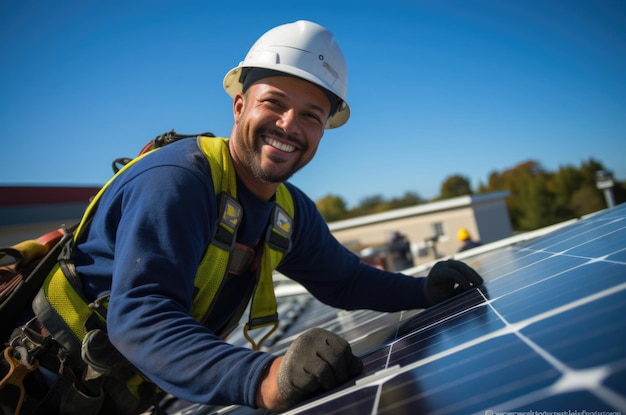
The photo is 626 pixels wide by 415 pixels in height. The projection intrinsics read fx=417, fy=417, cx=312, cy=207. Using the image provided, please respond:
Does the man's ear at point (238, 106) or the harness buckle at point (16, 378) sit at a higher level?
the man's ear at point (238, 106)

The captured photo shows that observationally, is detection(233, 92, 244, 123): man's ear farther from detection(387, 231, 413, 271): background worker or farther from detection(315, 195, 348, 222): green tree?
detection(315, 195, 348, 222): green tree

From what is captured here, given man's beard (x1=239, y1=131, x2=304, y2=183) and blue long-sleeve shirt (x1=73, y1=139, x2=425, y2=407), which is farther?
man's beard (x1=239, y1=131, x2=304, y2=183)

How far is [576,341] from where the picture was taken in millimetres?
892

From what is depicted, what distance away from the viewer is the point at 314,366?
141 centimetres

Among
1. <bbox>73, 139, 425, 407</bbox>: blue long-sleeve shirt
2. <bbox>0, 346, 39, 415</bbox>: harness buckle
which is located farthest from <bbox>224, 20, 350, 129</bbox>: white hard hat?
<bbox>0, 346, 39, 415</bbox>: harness buckle

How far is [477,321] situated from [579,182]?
68.7m

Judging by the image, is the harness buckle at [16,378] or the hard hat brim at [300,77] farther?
the hard hat brim at [300,77]

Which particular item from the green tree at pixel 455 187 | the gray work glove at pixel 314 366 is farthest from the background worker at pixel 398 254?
the green tree at pixel 455 187

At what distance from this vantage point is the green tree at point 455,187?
8294 cm

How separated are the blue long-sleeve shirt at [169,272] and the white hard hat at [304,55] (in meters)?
0.77

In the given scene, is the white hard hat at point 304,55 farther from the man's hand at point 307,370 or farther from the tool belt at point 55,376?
the tool belt at point 55,376

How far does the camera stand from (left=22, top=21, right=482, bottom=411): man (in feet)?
4.78

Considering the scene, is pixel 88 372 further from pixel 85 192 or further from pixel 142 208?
pixel 85 192

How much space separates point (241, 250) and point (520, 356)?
1.81 meters
